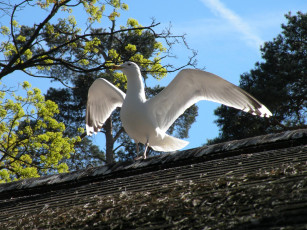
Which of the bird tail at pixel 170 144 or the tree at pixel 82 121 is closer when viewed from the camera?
the bird tail at pixel 170 144

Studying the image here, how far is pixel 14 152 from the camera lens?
1382 cm

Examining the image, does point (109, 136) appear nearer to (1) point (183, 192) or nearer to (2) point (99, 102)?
(2) point (99, 102)

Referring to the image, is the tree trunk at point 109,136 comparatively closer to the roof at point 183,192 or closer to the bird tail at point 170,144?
the bird tail at point 170,144

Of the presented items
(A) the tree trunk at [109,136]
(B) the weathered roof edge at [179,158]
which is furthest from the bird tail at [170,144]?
(A) the tree trunk at [109,136]

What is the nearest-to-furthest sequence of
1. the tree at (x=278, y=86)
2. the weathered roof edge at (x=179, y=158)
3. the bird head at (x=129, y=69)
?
the weathered roof edge at (x=179, y=158)
the bird head at (x=129, y=69)
the tree at (x=278, y=86)

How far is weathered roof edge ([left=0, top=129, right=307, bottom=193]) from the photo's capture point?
4.35m

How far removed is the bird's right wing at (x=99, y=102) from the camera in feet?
26.0

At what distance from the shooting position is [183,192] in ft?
10.8

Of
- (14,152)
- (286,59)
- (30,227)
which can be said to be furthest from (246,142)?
(286,59)

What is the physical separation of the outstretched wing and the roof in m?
1.84

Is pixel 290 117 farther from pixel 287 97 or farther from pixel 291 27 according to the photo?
pixel 291 27

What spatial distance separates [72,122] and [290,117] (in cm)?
921

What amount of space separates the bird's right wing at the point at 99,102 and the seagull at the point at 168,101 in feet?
3.19

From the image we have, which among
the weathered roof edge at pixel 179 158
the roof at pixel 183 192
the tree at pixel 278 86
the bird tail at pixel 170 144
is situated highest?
the tree at pixel 278 86
